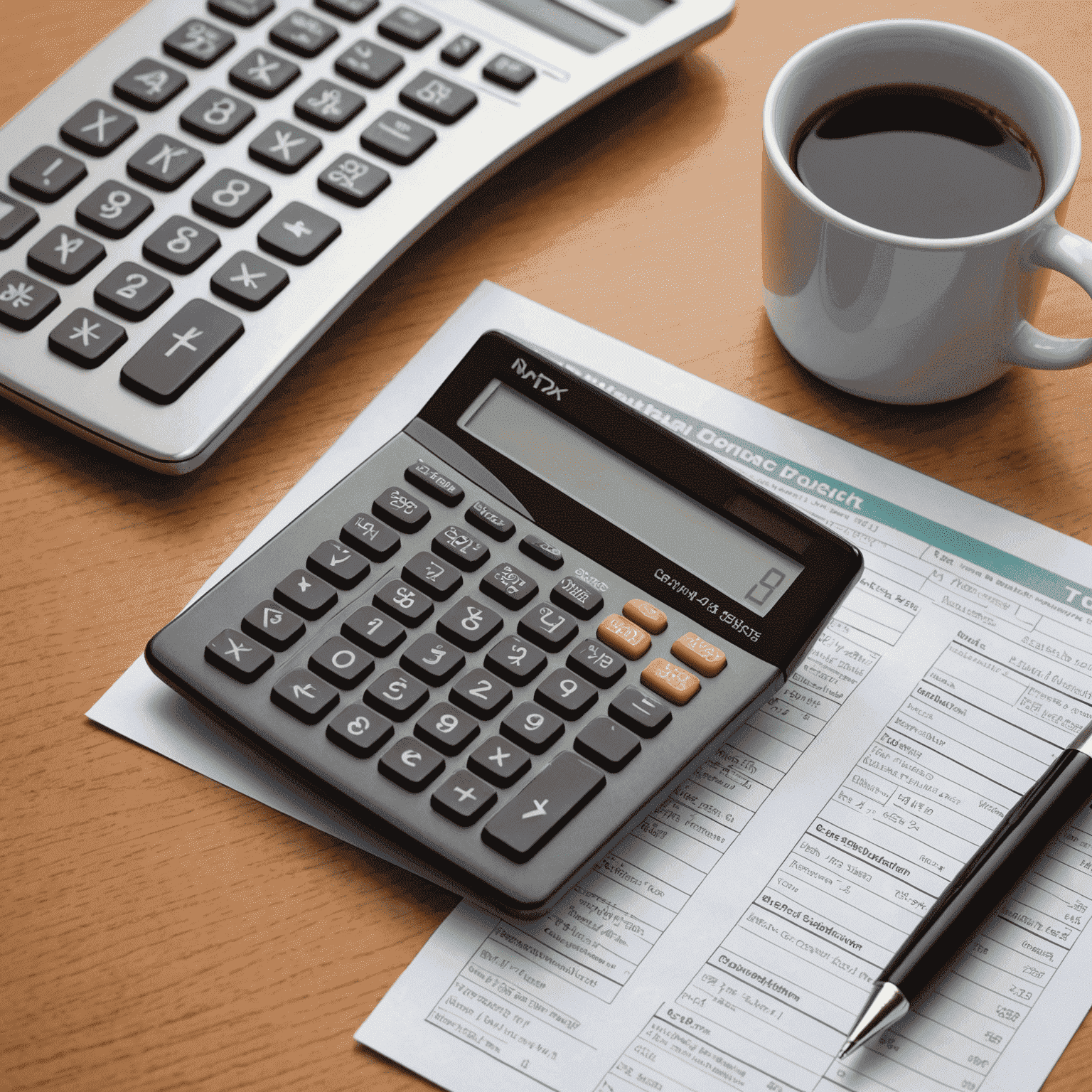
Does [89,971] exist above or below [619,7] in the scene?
below

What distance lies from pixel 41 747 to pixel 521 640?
157 millimetres

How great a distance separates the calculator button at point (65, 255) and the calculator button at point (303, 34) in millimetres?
120

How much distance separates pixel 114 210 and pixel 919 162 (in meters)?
0.29

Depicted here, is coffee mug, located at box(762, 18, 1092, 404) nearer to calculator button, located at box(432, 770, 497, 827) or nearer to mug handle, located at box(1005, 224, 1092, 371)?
mug handle, located at box(1005, 224, 1092, 371)

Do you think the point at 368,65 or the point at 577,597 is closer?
the point at 577,597

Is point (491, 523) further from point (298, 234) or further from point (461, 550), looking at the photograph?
point (298, 234)

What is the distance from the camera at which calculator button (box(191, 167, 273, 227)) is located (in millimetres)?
445

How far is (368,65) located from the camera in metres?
0.48

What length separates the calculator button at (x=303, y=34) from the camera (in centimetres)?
49

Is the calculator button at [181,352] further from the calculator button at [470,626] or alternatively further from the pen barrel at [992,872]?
the pen barrel at [992,872]

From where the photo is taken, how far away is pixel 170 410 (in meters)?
0.41

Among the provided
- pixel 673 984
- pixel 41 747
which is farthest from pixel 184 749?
pixel 673 984

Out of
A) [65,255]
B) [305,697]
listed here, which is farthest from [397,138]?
[305,697]

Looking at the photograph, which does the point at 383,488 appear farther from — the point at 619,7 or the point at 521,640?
the point at 619,7
